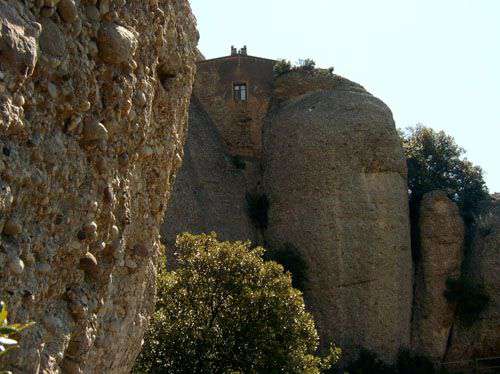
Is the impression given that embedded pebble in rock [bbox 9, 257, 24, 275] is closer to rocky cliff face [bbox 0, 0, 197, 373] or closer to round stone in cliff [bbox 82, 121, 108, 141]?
rocky cliff face [bbox 0, 0, 197, 373]

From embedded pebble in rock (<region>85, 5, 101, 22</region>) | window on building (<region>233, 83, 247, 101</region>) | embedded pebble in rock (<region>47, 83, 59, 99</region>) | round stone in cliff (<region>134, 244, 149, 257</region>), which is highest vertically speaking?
window on building (<region>233, 83, 247, 101</region>)

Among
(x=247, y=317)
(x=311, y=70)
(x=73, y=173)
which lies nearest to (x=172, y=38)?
(x=73, y=173)

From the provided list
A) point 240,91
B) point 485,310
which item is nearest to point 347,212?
point 485,310

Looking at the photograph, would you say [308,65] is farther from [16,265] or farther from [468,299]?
[16,265]

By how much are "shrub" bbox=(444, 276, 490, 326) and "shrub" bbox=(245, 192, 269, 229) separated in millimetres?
7220

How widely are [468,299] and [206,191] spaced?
10191 millimetres

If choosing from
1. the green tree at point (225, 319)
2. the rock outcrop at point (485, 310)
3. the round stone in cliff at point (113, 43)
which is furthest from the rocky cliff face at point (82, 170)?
the rock outcrop at point (485, 310)

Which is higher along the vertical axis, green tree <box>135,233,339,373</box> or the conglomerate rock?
the conglomerate rock

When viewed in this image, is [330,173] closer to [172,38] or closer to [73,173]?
[172,38]

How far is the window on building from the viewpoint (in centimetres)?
3291

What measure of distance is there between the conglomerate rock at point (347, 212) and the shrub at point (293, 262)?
0.86ft

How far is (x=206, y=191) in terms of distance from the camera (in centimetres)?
2991

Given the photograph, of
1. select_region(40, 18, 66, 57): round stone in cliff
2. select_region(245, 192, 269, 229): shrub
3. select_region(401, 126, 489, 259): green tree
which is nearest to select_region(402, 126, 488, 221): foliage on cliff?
select_region(401, 126, 489, 259): green tree

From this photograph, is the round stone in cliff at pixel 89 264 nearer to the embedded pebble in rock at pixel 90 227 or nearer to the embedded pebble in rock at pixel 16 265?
the embedded pebble in rock at pixel 90 227
